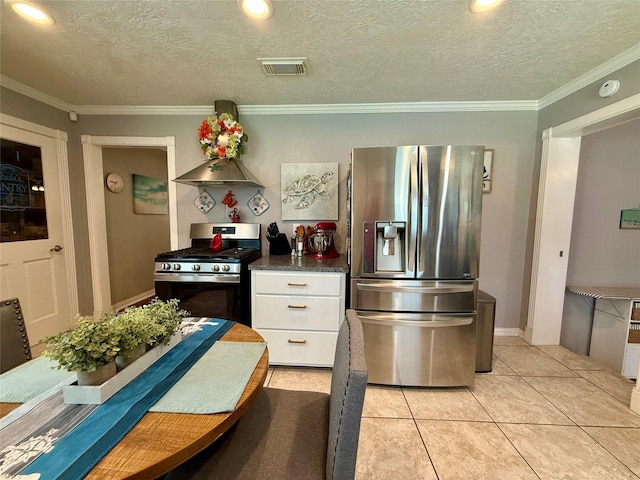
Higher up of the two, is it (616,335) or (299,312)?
(299,312)

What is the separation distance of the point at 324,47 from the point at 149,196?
11.6 ft

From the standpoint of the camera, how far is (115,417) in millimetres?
664

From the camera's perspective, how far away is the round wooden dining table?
0.54 metres

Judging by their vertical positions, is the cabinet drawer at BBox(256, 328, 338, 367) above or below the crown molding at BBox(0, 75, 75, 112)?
below

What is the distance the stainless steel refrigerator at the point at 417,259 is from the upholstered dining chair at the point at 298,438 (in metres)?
0.87

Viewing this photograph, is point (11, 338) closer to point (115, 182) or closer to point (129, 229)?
point (115, 182)

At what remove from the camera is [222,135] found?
2.37 m

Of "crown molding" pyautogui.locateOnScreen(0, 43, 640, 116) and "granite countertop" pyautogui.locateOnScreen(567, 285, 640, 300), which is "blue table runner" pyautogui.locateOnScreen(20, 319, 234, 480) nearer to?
"crown molding" pyautogui.locateOnScreen(0, 43, 640, 116)

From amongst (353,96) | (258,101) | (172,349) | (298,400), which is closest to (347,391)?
(298,400)

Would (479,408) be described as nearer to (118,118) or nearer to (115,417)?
(115,417)

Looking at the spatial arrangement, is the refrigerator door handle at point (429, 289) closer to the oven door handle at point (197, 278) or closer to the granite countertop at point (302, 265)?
the granite countertop at point (302, 265)

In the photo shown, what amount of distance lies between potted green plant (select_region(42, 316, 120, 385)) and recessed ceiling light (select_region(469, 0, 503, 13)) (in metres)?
2.12

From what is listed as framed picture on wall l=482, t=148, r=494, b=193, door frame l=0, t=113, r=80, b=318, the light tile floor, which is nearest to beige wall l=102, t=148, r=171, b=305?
door frame l=0, t=113, r=80, b=318

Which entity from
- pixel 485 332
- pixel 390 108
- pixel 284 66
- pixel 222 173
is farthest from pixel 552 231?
pixel 222 173
